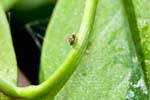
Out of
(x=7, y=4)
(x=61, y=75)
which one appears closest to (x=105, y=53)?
(x=61, y=75)

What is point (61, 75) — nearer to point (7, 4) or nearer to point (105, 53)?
point (105, 53)

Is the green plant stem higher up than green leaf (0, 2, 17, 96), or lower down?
higher up

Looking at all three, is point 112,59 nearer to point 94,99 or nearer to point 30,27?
point 94,99

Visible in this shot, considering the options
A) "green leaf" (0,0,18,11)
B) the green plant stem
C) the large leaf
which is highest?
the green plant stem

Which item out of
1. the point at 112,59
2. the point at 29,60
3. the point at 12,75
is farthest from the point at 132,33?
the point at 29,60

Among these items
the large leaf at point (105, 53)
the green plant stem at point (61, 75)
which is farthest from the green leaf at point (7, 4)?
the green plant stem at point (61, 75)

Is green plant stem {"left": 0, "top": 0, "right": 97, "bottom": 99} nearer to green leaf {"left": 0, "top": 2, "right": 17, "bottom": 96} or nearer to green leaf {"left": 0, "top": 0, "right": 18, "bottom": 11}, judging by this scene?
green leaf {"left": 0, "top": 2, "right": 17, "bottom": 96}

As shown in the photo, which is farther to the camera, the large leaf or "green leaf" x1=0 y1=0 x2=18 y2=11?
"green leaf" x1=0 y1=0 x2=18 y2=11

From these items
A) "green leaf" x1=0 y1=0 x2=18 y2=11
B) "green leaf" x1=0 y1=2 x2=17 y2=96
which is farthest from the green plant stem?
"green leaf" x1=0 y1=0 x2=18 y2=11
